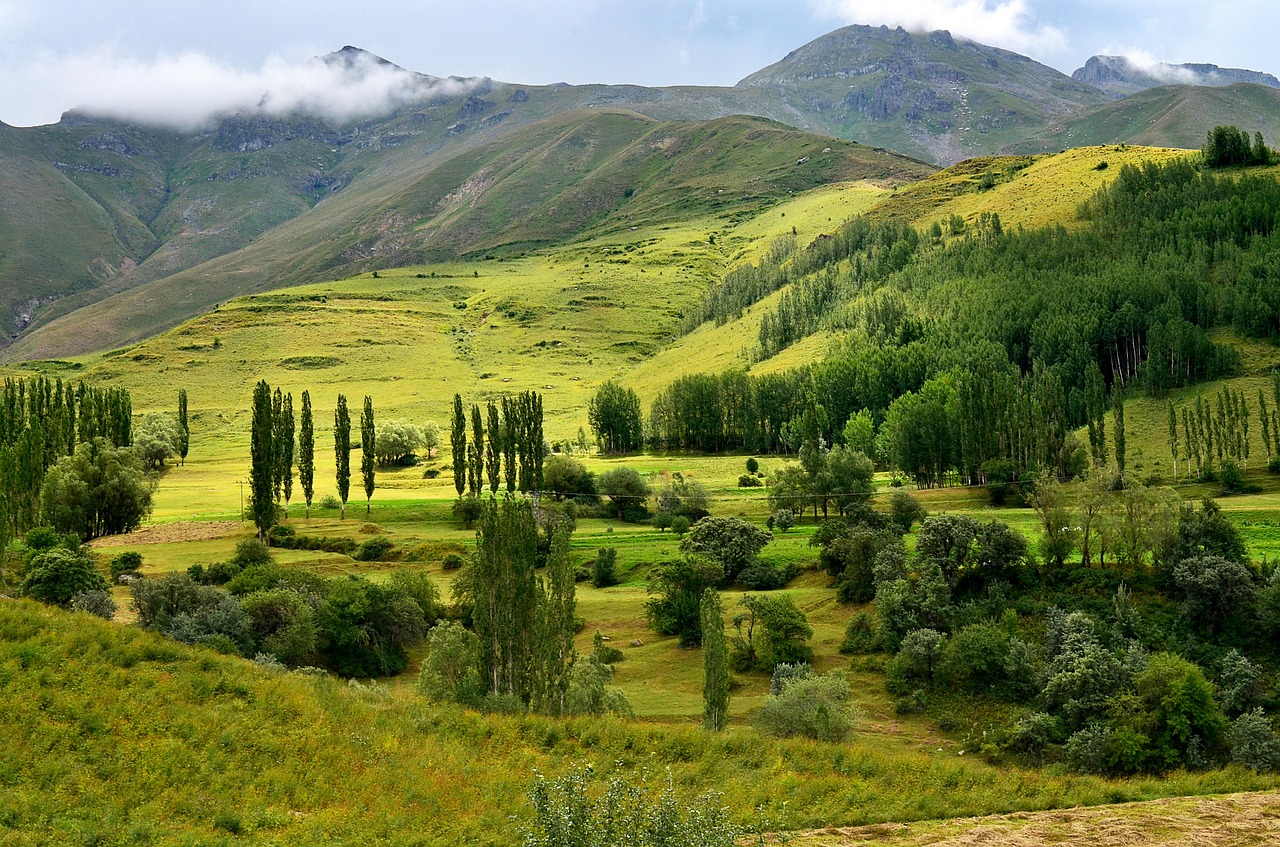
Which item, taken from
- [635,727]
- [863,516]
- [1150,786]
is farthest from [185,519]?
[1150,786]

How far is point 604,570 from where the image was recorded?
82.8m

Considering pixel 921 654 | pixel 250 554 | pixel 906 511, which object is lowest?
pixel 921 654

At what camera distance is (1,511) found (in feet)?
225

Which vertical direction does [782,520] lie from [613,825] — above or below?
below

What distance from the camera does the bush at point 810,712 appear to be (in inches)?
1826

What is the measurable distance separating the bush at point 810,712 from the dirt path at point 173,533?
62.8 meters

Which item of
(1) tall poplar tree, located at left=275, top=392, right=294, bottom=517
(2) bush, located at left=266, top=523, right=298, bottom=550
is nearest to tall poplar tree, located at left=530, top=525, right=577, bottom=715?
(2) bush, located at left=266, top=523, right=298, bottom=550

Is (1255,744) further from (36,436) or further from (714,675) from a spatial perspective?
(36,436)

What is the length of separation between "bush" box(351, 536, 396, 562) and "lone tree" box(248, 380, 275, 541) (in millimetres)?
9639

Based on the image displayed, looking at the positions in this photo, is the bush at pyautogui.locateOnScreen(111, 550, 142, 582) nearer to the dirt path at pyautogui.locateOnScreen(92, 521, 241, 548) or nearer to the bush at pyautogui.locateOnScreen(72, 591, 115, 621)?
the dirt path at pyautogui.locateOnScreen(92, 521, 241, 548)

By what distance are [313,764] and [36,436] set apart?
271 ft

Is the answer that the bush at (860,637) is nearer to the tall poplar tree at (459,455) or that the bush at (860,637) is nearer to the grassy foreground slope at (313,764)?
the grassy foreground slope at (313,764)

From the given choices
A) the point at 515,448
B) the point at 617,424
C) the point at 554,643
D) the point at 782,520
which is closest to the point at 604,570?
the point at 782,520

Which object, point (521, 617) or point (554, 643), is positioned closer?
point (554, 643)
